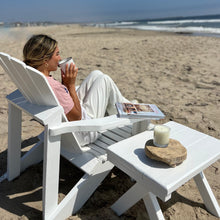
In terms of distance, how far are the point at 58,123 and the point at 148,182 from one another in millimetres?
597

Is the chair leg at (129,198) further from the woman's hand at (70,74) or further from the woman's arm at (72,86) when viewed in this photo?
the woman's hand at (70,74)

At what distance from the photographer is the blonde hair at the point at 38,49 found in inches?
60.6

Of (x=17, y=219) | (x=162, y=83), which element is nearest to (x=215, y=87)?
(x=162, y=83)

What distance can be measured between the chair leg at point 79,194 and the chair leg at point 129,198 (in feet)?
0.67

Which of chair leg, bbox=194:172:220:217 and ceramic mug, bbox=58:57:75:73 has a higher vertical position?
ceramic mug, bbox=58:57:75:73

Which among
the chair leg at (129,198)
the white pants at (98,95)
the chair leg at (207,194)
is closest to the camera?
the chair leg at (129,198)

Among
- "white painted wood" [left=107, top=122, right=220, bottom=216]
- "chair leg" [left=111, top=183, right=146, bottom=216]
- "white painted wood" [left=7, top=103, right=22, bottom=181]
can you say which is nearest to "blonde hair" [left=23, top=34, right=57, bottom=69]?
"white painted wood" [left=7, top=103, right=22, bottom=181]

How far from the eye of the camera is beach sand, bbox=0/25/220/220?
167 centimetres

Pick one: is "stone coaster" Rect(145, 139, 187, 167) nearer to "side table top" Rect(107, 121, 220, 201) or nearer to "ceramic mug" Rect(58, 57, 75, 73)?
"side table top" Rect(107, 121, 220, 201)

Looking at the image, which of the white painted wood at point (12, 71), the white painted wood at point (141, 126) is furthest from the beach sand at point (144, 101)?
the white painted wood at point (12, 71)

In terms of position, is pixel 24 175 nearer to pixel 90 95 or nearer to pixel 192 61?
pixel 90 95

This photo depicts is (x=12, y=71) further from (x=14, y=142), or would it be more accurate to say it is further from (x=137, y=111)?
(x=137, y=111)

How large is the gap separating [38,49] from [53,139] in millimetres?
628

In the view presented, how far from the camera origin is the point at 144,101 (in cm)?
349
